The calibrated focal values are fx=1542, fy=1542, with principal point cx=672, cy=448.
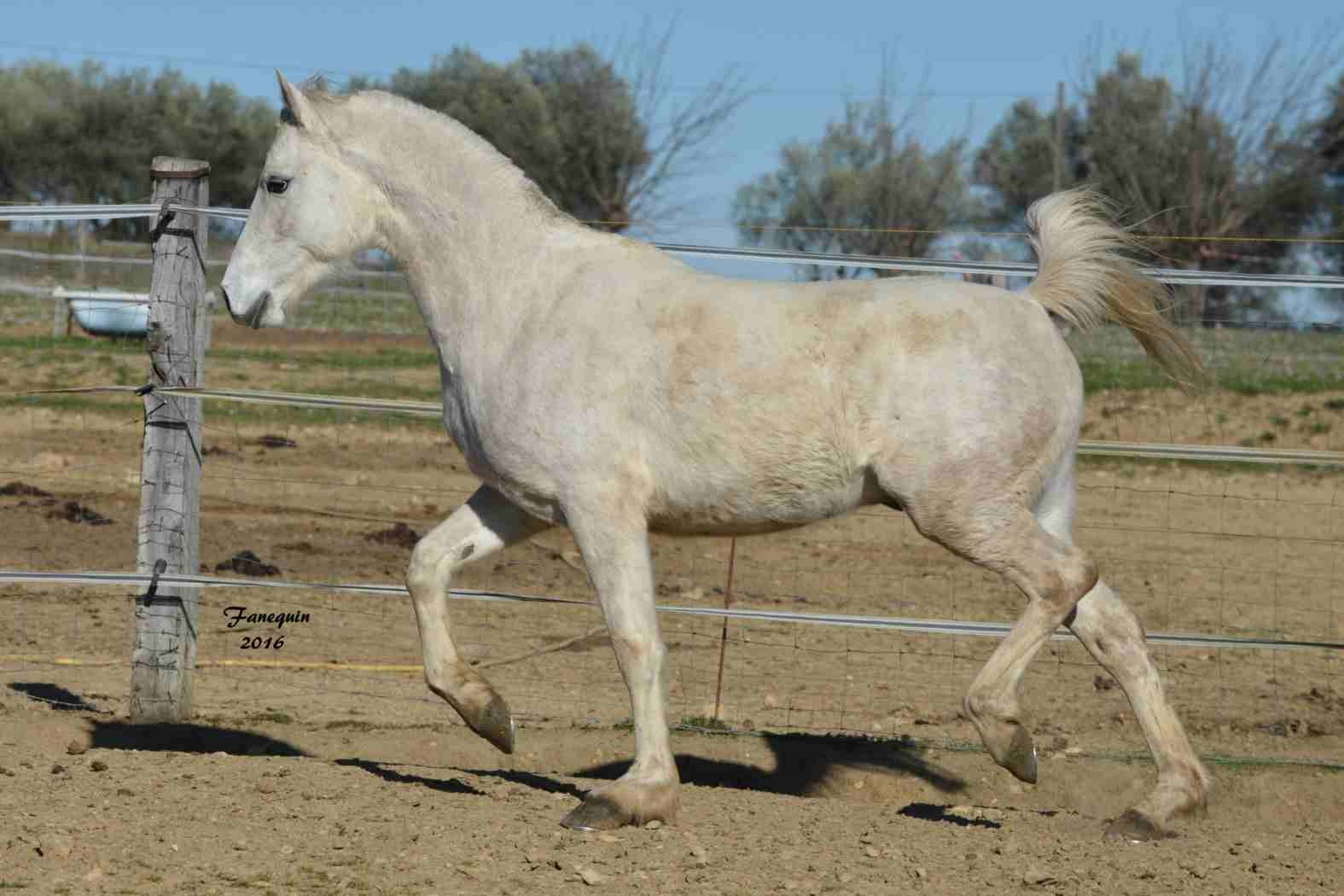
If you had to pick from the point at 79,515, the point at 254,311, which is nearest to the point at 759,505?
the point at 254,311

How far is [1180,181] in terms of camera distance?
2920cm

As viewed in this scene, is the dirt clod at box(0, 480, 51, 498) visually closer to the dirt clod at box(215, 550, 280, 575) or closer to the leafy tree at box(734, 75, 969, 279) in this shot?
the dirt clod at box(215, 550, 280, 575)

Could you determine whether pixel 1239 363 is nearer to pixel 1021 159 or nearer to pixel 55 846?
pixel 55 846

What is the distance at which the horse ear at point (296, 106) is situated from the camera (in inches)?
181

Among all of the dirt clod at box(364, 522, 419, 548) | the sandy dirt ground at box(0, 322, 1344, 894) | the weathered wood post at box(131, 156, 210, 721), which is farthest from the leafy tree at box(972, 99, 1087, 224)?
the weathered wood post at box(131, 156, 210, 721)

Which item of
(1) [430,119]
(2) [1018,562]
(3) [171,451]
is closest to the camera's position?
(2) [1018,562]

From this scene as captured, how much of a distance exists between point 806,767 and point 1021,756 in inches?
72.1

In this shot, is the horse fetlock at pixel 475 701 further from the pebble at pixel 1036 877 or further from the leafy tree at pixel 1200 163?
the leafy tree at pixel 1200 163

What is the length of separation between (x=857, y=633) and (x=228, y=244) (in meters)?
19.1

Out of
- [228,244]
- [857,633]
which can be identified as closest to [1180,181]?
[228,244]

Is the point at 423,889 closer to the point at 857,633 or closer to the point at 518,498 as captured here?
the point at 518,498

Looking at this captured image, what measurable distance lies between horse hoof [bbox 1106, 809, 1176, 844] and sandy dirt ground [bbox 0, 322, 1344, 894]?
0.09 m

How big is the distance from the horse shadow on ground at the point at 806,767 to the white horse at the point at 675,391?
138 cm

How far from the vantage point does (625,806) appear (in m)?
4.20
